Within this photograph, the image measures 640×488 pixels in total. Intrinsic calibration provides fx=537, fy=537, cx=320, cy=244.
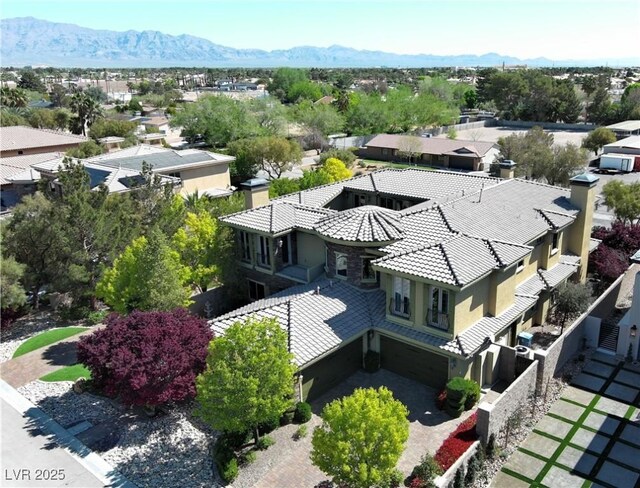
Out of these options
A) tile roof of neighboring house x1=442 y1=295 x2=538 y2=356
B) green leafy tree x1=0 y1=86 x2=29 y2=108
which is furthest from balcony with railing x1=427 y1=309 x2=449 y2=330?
green leafy tree x1=0 y1=86 x2=29 y2=108

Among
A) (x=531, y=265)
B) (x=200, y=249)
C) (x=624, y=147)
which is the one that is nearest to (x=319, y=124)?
(x=624, y=147)

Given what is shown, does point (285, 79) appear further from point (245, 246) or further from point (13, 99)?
point (245, 246)

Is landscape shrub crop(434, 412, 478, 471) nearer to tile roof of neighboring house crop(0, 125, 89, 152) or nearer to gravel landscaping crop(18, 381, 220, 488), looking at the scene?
gravel landscaping crop(18, 381, 220, 488)

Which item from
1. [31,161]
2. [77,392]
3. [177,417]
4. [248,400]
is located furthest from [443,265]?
[31,161]

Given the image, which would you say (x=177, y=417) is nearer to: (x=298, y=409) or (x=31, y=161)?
(x=298, y=409)

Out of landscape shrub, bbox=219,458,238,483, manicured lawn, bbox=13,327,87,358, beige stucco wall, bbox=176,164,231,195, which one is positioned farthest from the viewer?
beige stucco wall, bbox=176,164,231,195
